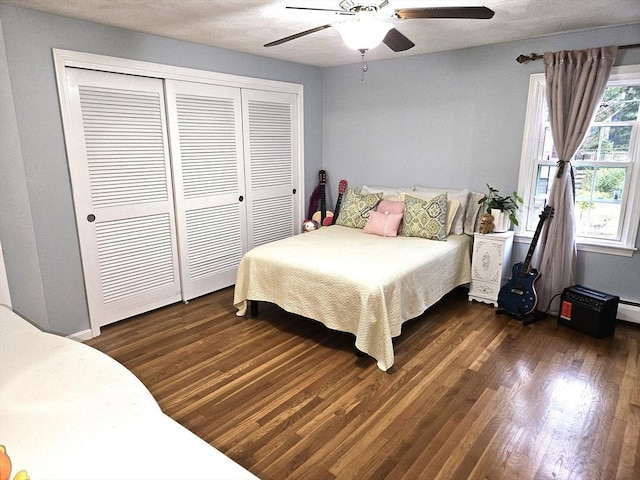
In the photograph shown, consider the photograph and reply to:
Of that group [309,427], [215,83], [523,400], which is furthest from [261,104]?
[523,400]

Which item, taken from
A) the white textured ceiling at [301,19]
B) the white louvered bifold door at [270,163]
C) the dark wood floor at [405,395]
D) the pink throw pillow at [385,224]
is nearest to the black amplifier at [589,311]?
the dark wood floor at [405,395]

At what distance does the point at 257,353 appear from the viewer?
9.71ft

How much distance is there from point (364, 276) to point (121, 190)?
2.10 m

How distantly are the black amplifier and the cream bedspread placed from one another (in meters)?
0.86

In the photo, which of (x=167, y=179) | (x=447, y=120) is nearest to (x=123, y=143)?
(x=167, y=179)

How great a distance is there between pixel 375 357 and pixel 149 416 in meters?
1.97

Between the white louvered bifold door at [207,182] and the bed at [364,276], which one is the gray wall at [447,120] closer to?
the bed at [364,276]

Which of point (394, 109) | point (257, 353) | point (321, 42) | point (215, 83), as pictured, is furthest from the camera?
point (394, 109)

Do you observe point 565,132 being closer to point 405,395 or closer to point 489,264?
point 489,264

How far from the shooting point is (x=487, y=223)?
3.73m

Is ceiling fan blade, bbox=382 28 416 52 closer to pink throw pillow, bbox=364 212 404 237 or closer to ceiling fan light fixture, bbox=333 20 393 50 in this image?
ceiling fan light fixture, bbox=333 20 393 50

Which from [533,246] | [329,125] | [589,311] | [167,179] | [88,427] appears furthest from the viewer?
[329,125]

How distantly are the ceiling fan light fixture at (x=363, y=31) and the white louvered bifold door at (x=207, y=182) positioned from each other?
6.33 ft

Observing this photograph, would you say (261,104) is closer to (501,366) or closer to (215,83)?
(215,83)
